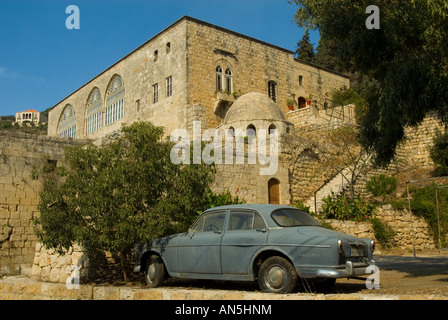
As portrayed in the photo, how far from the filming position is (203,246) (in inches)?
300

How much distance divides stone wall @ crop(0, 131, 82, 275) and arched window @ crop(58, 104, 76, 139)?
96.6 ft

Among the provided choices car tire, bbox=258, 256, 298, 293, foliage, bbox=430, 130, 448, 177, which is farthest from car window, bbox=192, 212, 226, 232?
foliage, bbox=430, 130, 448, 177

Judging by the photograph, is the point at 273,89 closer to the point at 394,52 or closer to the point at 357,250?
the point at 394,52

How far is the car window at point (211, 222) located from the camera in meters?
7.83

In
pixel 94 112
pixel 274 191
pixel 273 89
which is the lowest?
pixel 274 191

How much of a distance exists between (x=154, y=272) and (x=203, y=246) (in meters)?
1.37

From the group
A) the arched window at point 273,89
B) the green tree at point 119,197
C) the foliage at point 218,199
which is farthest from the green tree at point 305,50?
the green tree at point 119,197

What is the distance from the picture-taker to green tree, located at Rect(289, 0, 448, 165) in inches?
313

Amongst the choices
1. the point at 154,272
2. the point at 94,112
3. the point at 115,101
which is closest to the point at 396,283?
the point at 154,272

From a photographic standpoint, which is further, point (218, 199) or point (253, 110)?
point (253, 110)

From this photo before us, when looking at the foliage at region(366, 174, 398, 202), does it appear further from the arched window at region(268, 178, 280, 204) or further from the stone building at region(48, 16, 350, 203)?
the stone building at region(48, 16, 350, 203)

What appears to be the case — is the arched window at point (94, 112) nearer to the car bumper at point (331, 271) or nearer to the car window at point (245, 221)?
the car window at point (245, 221)

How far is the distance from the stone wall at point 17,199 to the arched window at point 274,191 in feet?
28.8
